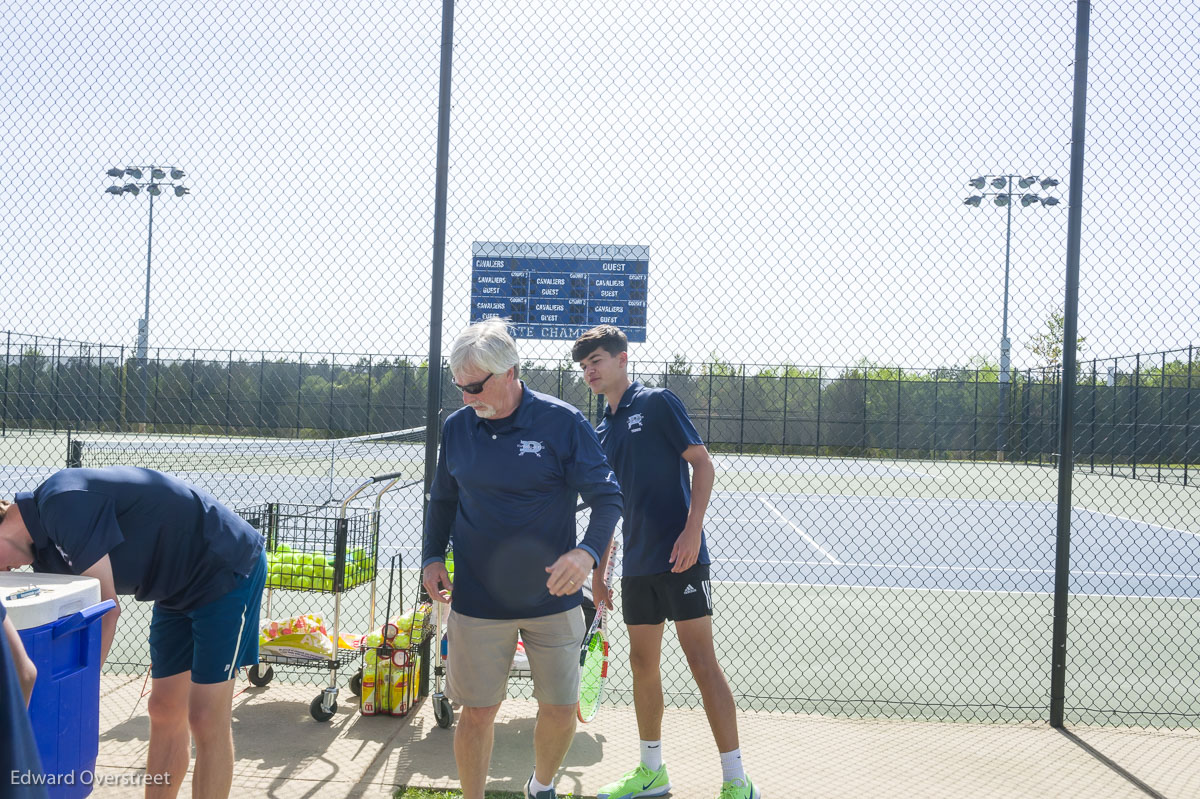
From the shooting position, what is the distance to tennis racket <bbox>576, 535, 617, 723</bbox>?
12.3ft

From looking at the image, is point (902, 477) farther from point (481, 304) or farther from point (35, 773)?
point (35, 773)

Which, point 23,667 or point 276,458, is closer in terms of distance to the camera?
point 23,667

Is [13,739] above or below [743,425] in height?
above

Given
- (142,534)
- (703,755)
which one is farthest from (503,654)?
(703,755)

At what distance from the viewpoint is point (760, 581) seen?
8.49m

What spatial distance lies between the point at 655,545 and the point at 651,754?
0.84 metres

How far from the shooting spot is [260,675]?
14.9 ft

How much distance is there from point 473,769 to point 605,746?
1.22 metres

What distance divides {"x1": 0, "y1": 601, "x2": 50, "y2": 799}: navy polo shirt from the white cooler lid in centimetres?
94

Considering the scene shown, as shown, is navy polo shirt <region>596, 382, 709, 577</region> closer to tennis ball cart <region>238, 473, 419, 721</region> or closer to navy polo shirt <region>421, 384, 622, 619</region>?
navy polo shirt <region>421, 384, 622, 619</region>

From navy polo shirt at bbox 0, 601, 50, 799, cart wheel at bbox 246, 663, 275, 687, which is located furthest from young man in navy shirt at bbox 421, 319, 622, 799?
cart wheel at bbox 246, 663, 275, 687

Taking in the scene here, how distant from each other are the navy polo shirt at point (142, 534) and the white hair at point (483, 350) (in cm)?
96

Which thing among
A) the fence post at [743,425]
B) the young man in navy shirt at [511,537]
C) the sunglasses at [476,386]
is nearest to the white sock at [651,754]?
the young man in navy shirt at [511,537]

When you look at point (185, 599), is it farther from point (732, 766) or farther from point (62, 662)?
point (732, 766)
